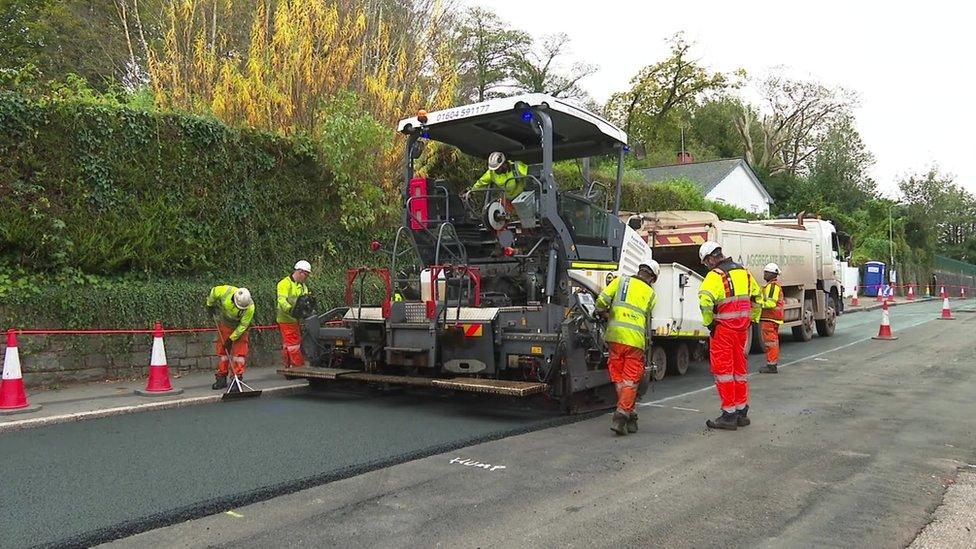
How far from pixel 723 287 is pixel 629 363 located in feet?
3.77

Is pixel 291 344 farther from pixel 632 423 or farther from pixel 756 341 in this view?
pixel 756 341

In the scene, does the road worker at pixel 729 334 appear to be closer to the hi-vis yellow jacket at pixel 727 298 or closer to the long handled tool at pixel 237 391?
the hi-vis yellow jacket at pixel 727 298

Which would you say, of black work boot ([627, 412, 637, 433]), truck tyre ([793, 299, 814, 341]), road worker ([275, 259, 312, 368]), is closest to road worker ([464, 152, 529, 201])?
black work boot ([627, 412, 637, 433])

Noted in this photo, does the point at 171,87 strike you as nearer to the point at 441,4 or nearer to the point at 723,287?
the point at 441,4

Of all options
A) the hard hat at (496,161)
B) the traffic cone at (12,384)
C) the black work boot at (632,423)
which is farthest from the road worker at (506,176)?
the traffic cone at (12,384)

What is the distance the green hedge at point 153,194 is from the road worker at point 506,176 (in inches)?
175

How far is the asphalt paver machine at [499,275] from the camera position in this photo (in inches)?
276

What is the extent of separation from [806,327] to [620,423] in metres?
10.2

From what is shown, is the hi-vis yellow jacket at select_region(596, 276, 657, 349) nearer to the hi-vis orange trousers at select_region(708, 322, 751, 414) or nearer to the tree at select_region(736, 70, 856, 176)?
the hi-vis orange trousers at select_region(708, 322, 751, 414)

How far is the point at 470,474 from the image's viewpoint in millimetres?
5164

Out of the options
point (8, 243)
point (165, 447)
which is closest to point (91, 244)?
point (8, 243)

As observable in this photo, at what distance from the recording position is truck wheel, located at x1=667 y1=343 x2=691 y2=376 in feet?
33.6

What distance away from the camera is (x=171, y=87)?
41.8 feet

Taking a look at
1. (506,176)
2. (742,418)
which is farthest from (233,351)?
(742,418)
